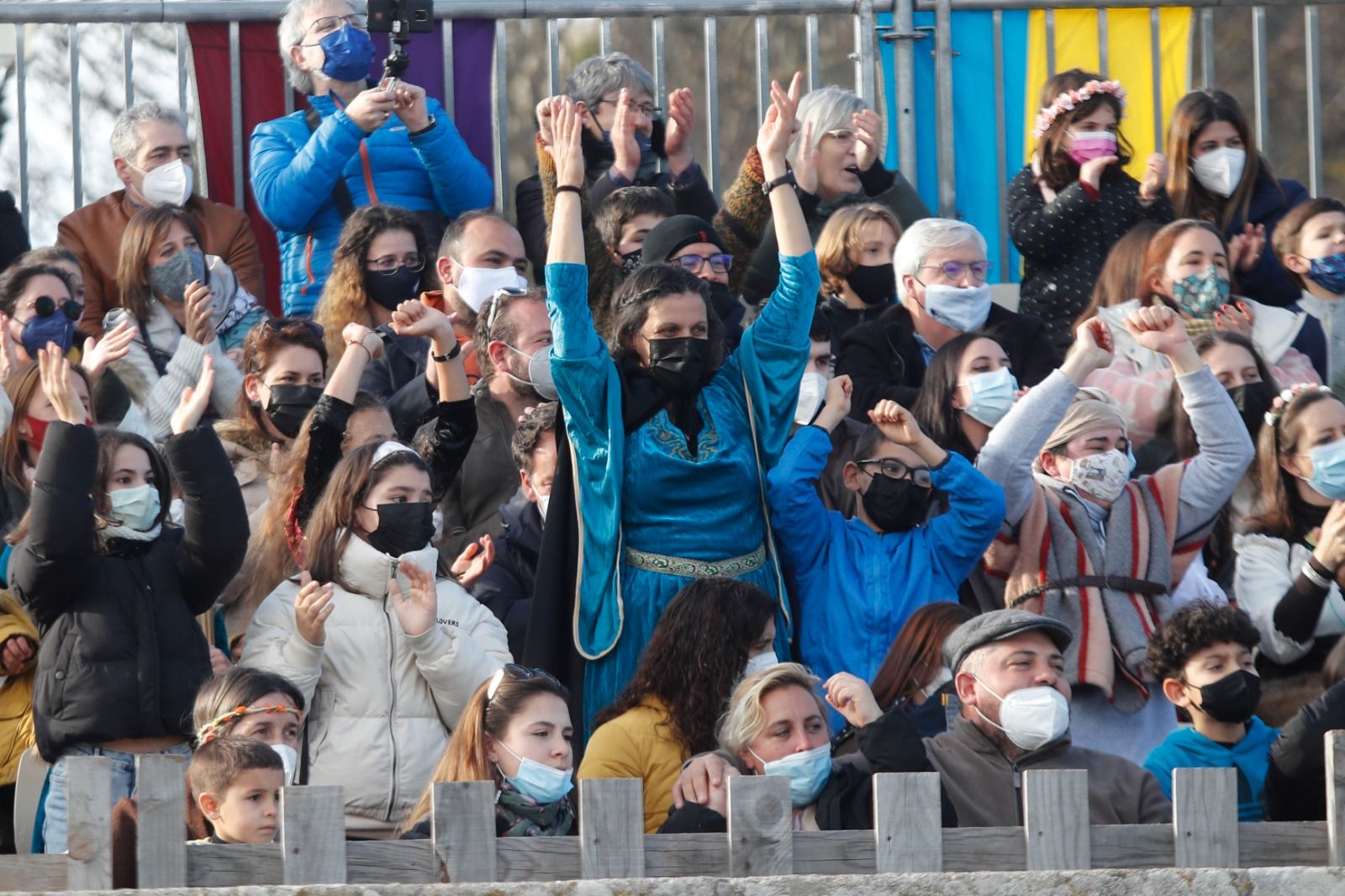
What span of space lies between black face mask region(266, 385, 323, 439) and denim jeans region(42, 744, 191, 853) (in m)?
1.67

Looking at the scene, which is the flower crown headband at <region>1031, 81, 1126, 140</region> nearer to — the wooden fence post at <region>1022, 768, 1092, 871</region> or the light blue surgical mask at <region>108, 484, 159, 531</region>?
the light blue surgical mask at <region>108, 484, 159, 531</region>

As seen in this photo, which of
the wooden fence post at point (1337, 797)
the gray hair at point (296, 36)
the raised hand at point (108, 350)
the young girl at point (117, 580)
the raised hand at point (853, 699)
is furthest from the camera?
the gray hair at point (296, 36)

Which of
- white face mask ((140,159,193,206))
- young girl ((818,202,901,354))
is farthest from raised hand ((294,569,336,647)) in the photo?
white face mask ((140,159,193,206))

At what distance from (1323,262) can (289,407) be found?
415 cm

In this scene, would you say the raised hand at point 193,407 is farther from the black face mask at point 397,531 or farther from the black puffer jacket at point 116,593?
the black face mask at point 397,531

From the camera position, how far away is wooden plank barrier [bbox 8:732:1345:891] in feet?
16.6

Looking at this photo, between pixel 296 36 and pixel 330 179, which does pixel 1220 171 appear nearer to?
pixel 330 179

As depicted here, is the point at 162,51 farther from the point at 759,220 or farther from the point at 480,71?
the point at 759,220

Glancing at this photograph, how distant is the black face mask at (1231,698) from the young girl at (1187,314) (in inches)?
87.2

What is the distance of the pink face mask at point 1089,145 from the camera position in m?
10.1

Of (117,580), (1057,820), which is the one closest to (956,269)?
(117,580)

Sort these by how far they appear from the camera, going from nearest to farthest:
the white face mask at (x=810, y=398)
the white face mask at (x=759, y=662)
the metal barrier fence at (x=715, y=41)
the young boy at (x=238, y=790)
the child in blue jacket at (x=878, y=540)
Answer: the young boy at (x=238, y=790)
the white face mask at (x=759, y=662)
the child in blue jacket at (x=878, y=540)
the white face mask at (x=810, y=398)
the metal barrier fence at (x=715, y=41)

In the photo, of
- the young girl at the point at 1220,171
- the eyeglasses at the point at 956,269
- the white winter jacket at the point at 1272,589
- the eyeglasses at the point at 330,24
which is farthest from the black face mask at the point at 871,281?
the eyeglasses at the point at 330,24

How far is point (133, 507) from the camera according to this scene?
7.25 m
